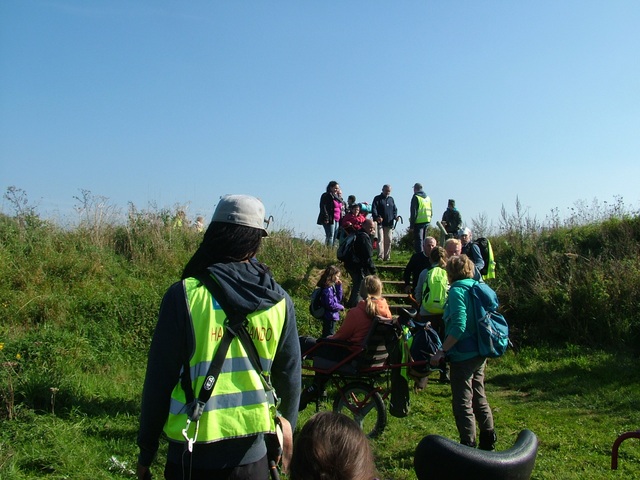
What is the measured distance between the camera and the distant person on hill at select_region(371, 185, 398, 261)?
53.1 feet

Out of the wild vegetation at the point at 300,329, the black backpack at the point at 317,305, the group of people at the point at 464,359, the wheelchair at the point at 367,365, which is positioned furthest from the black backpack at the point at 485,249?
the group of people at the point at 464,359

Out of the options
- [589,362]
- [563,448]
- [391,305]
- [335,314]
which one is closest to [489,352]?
[563,448]

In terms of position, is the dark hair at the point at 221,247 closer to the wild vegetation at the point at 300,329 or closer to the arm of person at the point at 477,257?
the wild vegetation at the point at 300,329

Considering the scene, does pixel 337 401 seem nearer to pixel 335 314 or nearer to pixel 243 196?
pixel 335 314

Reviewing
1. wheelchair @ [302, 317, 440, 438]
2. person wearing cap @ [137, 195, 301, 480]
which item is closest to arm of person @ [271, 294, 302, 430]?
person wearing cap @ [137, 195, 301, 480]

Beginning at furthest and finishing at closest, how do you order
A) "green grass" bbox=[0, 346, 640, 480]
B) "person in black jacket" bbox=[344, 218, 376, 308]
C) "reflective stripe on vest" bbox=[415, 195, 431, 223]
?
"reflective stripe on vest" bbox=[415, 195, 431, 223], "person in black jacket" bbox=[344, 218, 376, 308], "green grass" bbox=[0, 346, 640, 480]

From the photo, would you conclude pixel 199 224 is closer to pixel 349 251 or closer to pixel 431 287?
pixel 349 251

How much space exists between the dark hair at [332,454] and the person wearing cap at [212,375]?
0.35 meters

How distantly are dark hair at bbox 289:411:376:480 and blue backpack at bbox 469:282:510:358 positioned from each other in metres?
3.30

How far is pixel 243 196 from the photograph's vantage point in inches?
105

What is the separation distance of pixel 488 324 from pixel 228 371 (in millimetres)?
3407

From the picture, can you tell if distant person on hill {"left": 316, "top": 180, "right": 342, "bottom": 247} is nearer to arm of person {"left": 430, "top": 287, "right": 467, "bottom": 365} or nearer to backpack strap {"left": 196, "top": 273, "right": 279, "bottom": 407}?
arm of person {"left": 430, "top": 287, "right": 467, "bottom": 365}

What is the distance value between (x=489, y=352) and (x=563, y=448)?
2.04 metres

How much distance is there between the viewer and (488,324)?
5246 millimetres
